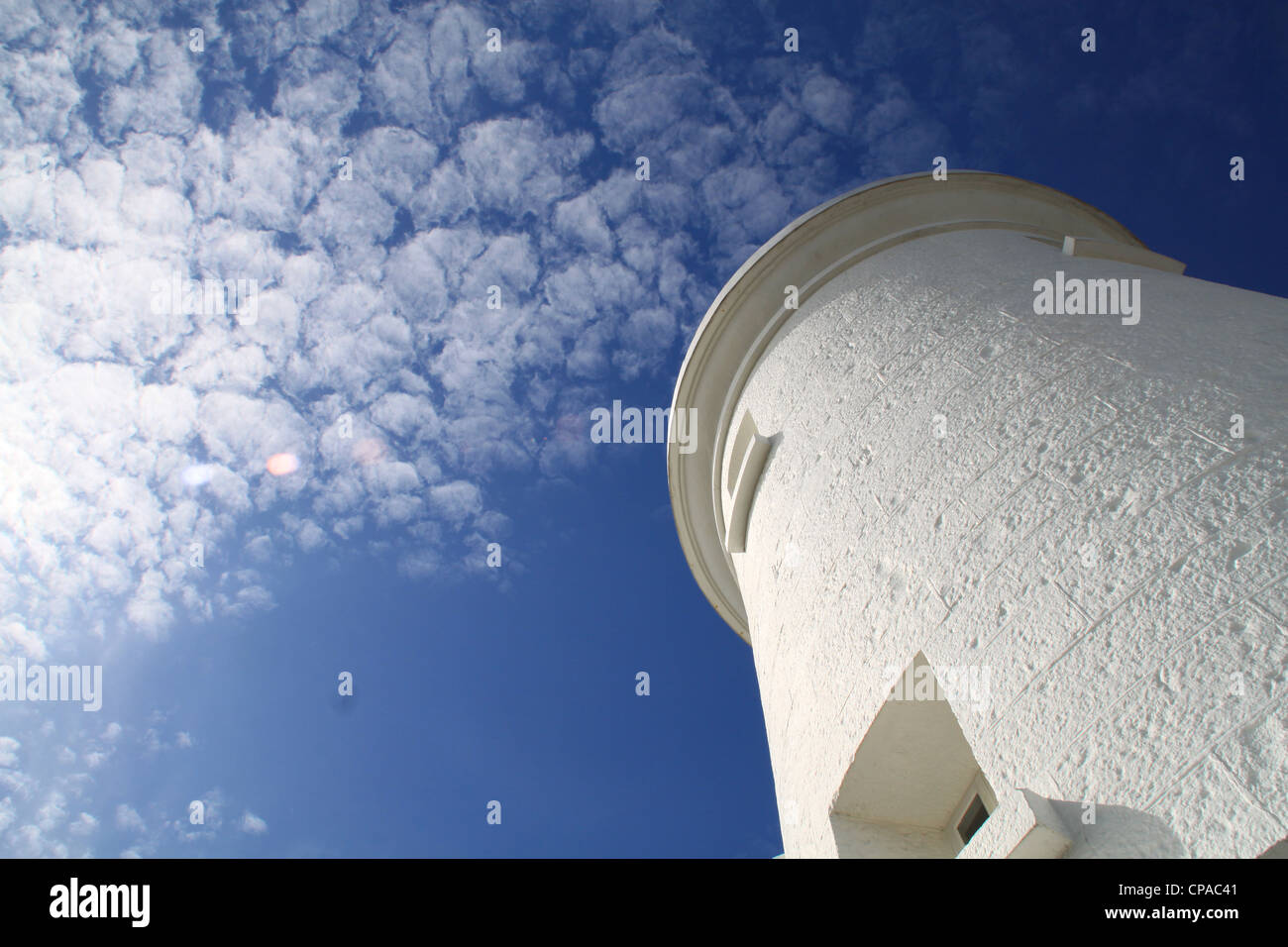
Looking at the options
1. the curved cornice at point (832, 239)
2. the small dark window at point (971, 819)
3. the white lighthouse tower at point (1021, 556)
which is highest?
the curved cornice at point (832, 239)

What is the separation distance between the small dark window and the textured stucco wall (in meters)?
0.89

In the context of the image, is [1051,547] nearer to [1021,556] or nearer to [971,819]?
[1021,556]

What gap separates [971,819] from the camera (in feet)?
15.1

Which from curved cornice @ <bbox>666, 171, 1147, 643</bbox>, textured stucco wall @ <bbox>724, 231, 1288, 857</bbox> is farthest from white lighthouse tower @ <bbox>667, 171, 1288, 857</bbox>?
curved cornice @ <bbox>666, 171, 1147, 643</bbox>

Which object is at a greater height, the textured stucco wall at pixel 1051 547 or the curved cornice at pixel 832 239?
the curved cornice at pixel 832 239

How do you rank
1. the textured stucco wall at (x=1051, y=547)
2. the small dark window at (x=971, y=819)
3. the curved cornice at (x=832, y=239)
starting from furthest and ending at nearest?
the curved cornice at (x=832, y=239), the small dark window at (x=971, y=819), the textured stucco wall at (x=1051, y=547)

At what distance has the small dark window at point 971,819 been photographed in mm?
4531

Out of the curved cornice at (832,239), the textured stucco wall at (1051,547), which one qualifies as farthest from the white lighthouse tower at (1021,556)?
the curved cornice at (832,239)

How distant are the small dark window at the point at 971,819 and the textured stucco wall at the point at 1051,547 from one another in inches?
34.9

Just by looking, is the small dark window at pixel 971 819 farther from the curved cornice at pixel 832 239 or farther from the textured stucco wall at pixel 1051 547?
the curved cornice at pixel 832 239

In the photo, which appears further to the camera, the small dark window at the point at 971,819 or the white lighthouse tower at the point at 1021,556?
the small dark window at the point at 971,819

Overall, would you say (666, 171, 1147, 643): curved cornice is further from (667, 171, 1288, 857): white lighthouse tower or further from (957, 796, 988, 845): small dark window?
(957, 796, 988, 845): small dark window
